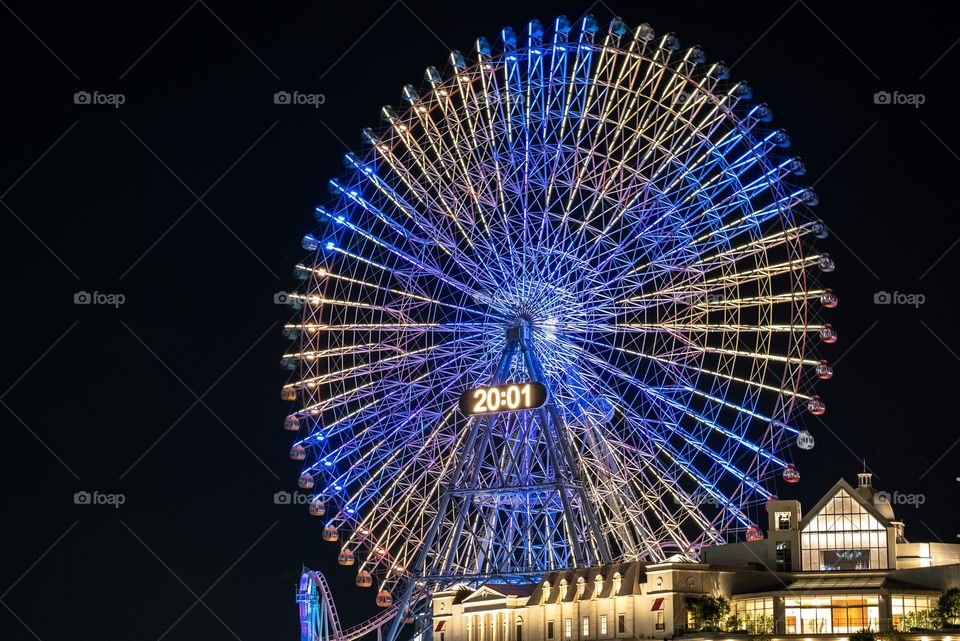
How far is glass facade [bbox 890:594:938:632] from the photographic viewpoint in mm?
94062

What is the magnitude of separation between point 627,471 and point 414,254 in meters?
17.7

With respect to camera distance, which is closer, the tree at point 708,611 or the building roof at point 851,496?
the tree at point 708,611

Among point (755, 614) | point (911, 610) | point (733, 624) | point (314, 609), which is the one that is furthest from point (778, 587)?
point (314, 609)

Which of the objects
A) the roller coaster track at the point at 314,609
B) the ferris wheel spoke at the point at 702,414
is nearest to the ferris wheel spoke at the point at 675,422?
the ferris wheel spoke at the point at 702,414

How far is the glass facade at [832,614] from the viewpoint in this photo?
95625mm

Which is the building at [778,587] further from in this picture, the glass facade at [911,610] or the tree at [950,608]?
the tree at [950,608]

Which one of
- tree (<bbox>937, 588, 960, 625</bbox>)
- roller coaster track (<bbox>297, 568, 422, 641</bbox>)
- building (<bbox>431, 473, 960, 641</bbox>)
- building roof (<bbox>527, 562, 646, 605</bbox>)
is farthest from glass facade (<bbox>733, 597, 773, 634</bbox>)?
roller coaster track (<bbox>297, 568, 422, 641</bbox>)

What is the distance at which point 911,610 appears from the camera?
9506 centimetres

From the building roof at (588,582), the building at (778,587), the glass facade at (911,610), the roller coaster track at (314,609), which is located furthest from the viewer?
the roller coaster track at (314,609)

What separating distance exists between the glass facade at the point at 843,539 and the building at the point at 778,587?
58mm

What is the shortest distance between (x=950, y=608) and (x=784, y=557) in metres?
11.8

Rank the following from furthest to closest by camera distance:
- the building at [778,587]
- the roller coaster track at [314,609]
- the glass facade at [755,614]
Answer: the roller coaster track at [314,609], the glass facade at [755,614], the building at [778,587]

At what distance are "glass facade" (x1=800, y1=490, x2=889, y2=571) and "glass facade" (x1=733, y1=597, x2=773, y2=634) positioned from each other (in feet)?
16.8

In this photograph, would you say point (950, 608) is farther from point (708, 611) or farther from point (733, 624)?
point (708, 611)
